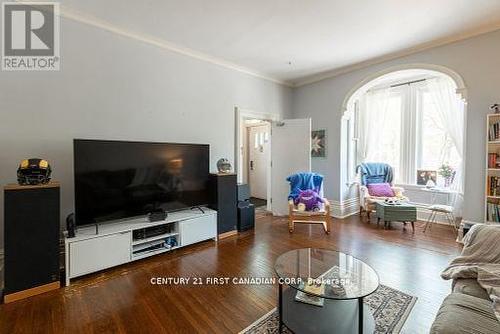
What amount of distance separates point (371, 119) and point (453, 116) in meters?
1.42

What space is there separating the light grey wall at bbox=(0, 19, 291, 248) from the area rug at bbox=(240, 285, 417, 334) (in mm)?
2531

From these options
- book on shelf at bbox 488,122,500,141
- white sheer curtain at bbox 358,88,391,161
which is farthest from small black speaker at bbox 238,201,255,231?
book on shelf at bbox 488,122,500,141

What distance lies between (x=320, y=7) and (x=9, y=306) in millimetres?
4047

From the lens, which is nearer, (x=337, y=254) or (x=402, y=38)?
(x=337, y=254)

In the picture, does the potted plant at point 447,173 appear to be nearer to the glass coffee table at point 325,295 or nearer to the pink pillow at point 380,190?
the pink pillow at point 380,190

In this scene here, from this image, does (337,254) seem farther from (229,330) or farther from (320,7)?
(320,7)

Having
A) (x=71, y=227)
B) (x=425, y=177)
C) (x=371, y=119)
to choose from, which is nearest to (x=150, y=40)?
(x=71, y=227)

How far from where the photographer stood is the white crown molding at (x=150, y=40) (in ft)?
8.98

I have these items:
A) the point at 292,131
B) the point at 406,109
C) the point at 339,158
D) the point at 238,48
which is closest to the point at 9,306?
the point at 238,48

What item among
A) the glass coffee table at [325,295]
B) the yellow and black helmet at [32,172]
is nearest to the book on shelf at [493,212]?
the glass coffee table at [325,295]

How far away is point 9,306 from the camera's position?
2.01 metres

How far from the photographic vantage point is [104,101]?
3006 mm

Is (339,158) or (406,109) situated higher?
(406,109)
